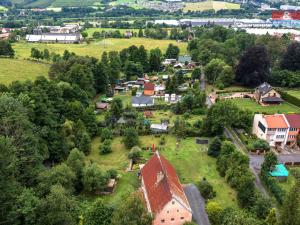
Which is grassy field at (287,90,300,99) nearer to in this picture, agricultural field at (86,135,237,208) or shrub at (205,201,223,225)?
agricultural field at (86,135,237,208)

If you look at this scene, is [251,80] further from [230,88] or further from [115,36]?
[115,36]

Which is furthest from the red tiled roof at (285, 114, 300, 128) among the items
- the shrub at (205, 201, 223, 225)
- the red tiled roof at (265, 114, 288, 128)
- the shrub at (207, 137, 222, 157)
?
the shrub at (205, 201, 223, 225)

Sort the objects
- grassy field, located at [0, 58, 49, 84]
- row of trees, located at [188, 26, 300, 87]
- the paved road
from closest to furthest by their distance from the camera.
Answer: the paved road
grassy field, located at [0, 58, 49, 84]
row of trees, located at [188, 26, 300, 87]

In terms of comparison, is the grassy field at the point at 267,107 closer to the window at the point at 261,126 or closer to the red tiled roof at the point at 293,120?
the window at the point at 261,126

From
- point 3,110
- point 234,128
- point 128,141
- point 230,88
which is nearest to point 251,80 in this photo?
point 230,88

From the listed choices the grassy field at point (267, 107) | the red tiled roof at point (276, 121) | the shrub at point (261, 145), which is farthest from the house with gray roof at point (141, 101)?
the shrub at point (261, 145)

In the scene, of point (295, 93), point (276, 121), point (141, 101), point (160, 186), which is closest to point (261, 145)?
point (276, 121)

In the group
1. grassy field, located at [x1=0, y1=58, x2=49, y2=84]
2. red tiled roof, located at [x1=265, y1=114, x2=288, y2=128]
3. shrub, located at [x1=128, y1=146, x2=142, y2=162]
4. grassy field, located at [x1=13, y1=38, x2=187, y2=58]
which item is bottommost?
shrub, located at [x1=128, y1=146, x2=142, y2=162]
